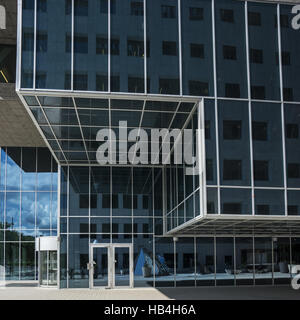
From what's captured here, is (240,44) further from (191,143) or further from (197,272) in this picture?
(197,272)

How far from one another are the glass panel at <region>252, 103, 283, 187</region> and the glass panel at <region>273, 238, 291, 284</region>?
36.9 ft

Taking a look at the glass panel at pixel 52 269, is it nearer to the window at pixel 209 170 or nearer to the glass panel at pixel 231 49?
the window at pixel 209 170

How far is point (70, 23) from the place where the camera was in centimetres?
1736

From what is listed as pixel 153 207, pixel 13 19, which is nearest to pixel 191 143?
pixel 153 207

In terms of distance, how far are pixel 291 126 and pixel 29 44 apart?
9.48m

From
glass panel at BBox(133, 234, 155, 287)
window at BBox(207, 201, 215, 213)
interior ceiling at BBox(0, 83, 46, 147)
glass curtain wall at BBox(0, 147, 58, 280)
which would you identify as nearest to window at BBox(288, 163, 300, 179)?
window at BBox(207, 201, 215, 213)

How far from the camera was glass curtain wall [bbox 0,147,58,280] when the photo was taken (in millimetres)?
34219

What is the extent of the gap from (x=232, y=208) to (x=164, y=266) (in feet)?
34.7

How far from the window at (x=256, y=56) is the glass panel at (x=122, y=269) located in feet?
42.6

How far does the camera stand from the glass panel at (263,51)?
1806 centimetres

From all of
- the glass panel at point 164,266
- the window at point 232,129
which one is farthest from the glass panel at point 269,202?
the glass panel at point 164,266

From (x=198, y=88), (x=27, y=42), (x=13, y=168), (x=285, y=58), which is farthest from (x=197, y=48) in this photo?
(x=13, y=168)

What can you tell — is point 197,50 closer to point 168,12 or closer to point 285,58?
point 168,12

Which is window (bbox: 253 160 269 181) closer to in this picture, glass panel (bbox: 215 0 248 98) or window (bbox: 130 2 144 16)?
glass panel (bbox: 215 0 248 98)
